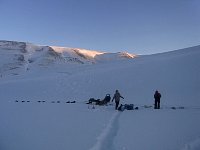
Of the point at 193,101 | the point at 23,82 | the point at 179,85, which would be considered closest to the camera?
the point at 193,101

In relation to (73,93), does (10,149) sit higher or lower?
lower

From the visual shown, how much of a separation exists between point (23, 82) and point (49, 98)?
15209mm

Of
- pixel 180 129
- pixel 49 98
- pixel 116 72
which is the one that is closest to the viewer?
pixel 180 129

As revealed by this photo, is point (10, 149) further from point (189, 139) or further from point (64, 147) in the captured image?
point (189, 139)

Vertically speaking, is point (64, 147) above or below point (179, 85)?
below

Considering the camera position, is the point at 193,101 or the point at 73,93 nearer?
the point at 193,101

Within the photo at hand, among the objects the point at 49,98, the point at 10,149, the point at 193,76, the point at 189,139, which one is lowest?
the point at 10,149

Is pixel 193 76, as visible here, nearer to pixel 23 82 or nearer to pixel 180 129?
pixel 180 129

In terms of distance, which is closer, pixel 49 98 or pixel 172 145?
pixel 172 145

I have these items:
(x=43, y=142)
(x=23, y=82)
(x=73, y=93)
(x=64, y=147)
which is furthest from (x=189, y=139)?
(x=23, y=82)

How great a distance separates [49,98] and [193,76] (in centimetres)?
1681

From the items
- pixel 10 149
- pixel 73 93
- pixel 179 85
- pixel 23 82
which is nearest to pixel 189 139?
pixel 10 149

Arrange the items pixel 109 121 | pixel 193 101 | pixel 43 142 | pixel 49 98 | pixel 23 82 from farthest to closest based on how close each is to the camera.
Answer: pixel 23 82 → pixel 49 98 → pixel 193 101 → pixel 109 121 → pixel 43 142

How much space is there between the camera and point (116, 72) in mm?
45844
